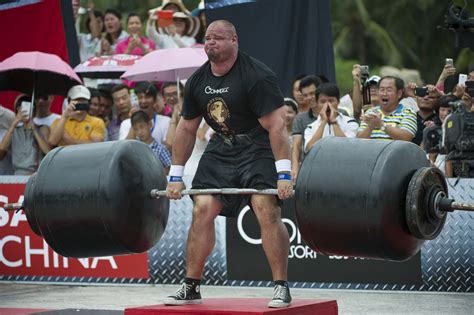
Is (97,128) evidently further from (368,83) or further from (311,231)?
(311,231)

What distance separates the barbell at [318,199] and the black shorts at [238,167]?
6.9 inches

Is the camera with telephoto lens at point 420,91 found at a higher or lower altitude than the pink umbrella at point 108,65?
lower

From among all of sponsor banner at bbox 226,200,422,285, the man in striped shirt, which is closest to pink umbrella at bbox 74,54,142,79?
sponsor banner at bbox 226,200,422,285

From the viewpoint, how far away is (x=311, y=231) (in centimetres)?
866

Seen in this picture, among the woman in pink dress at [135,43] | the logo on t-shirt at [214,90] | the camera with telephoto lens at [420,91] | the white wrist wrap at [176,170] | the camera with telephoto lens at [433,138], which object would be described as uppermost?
the logo on t-shirt at [214,90]

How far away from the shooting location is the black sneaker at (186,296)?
9359 mm

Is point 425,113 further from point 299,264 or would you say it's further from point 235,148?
point 235,148

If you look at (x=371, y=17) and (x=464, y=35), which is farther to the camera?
(x=371, y=17)

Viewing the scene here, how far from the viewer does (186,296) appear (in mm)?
9438

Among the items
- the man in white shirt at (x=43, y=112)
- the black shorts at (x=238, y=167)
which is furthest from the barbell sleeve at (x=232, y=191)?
the man in white shirt at (x=43, y=112)

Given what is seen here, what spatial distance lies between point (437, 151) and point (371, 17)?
2268 cm

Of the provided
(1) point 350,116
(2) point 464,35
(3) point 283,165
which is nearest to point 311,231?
(3) point 283,165

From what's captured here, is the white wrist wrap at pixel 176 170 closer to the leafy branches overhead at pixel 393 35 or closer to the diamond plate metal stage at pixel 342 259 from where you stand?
the diamond plate metal stage at pixel 342 259

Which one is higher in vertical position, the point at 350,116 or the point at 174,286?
the point at 350,116
